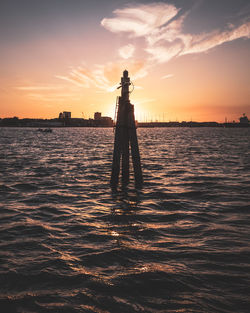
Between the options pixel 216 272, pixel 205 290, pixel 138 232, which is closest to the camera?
pixel 205 290

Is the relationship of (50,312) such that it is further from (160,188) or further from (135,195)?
(160,188)

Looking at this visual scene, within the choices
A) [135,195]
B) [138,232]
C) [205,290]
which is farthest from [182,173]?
[205,290]

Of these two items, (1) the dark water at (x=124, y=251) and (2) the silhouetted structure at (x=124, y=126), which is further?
(2) the silhouetted structure at (x=124, y=126)

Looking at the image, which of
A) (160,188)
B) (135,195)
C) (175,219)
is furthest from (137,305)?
(160,188)

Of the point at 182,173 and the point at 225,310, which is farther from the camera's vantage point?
the point at 182,173

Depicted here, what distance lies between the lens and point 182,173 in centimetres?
1473

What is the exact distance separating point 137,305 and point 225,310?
123 centimetres

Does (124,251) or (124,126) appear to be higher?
(124,126)

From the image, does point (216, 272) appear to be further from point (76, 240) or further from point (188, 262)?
point (76, 240)

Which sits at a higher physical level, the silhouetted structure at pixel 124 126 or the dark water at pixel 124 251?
the silhouetted structure at pixel 124 126

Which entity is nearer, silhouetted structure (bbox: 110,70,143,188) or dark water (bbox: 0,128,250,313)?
dark water (bbox: 0,128,250,313)

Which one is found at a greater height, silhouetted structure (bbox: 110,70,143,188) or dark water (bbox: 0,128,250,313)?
silhouetted structure (bbox: 110,70,143,188)

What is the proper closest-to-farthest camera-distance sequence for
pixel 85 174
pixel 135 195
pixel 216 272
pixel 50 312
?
pixel 50 312 < pixel 216 272 < pixel 135 195 < pixel 85 174

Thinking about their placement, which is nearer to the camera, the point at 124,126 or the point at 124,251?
the point at 124,251
